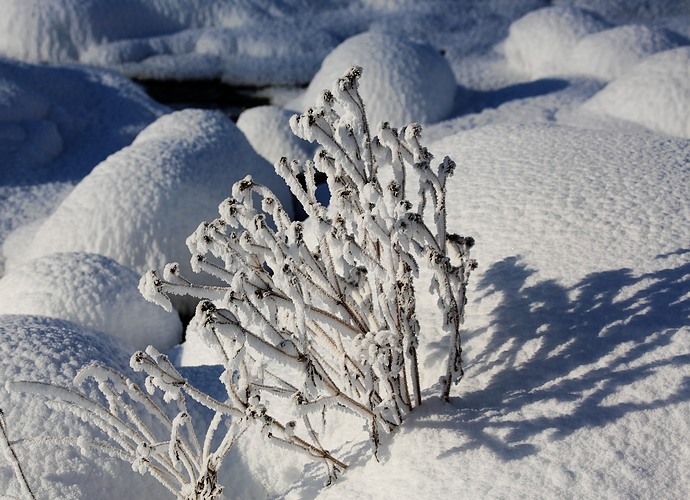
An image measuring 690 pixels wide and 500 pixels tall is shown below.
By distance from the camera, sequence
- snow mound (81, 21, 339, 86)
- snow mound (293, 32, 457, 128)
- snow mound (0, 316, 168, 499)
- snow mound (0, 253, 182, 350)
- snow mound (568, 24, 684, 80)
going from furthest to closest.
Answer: snow mound (81, 21, 339, 86), snow mound (568, 24, 684, 80), snow mound (293, 32, 457, 128), snow mound (0, 253, 182, 350), snow mound (0, 316, 168, 499)

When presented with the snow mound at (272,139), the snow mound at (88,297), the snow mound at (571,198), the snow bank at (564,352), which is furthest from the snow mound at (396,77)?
the snow bank at (564,352)

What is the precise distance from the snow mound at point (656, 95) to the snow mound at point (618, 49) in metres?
0.74

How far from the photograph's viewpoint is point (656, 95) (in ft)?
9.22

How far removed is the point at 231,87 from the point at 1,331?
296 centimetres

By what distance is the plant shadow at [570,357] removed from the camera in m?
1.14

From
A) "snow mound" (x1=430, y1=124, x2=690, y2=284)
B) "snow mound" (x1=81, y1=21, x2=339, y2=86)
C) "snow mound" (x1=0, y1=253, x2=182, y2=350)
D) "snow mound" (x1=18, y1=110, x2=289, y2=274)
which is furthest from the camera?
"snow mound" (x1=81, y1=21, x2=339, y2=86)

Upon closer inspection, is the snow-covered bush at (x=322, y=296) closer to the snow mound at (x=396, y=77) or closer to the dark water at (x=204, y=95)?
the snow mound at (x=396, y=77)

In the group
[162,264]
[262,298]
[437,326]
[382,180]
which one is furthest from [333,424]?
[162,264]

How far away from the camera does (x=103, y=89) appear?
3900mm

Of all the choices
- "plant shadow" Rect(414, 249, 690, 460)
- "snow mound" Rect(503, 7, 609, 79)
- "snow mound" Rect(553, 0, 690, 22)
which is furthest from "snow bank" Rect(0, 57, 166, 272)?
"snow mound" Rect(553, 0, 690, 22)

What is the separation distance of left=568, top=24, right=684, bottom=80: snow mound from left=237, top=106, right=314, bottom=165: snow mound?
148 cm

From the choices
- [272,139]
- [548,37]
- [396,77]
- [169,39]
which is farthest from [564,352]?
[169,39]

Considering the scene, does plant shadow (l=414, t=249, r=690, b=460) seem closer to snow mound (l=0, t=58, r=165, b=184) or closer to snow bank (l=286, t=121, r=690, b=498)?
snow bank (l=286, t=121, r=690, b=498)

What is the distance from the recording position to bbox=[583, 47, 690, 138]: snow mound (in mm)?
2752
